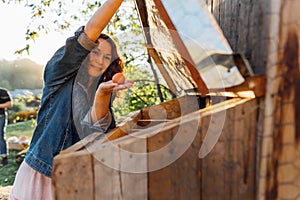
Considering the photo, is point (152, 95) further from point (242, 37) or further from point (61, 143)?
point (242, 37)

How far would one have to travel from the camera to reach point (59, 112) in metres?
1.36

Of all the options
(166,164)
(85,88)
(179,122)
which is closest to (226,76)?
(179,122)

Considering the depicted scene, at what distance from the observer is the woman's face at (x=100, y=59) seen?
137 centimetres


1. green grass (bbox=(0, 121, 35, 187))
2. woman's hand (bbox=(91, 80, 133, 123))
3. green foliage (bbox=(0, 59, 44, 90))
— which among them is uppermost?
woman's hand (bbox=(91, 80, 133, 123))

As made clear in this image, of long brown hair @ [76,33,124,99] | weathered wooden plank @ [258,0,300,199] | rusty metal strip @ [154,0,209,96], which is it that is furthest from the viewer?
long brown hair @ [76,33,124,99]

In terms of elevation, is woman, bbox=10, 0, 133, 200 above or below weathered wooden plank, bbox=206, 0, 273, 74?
below

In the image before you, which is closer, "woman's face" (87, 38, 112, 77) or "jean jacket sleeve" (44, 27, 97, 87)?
"jean jacket sleeve" (44, 27, 97, 87)

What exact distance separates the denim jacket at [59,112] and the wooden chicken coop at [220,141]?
442mm

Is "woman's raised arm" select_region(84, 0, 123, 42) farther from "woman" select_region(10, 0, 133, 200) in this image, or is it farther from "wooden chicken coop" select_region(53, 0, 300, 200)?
"wooden chicken coop" select_region(53, 0, 300, 200)

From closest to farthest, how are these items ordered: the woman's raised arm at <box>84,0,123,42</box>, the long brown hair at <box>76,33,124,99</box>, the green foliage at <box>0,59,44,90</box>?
the woman's raised arm at <box>84,0,123,42</box> → the long brown hair at <box>76,33,124,99</box> → the green foliage at <box>0,59,44,90</box>

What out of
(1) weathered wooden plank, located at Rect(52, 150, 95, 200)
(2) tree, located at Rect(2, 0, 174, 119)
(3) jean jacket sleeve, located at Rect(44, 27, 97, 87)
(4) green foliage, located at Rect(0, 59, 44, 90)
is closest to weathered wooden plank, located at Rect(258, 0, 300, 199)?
(1) weathered wooden plank, located at Rect(52, 150, 95, 200)

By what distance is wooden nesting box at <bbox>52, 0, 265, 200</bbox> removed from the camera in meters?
0.82

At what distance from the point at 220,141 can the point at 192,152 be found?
0.27 feet

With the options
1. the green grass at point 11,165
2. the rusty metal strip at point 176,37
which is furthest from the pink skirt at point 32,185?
the green grass at point 11,165
